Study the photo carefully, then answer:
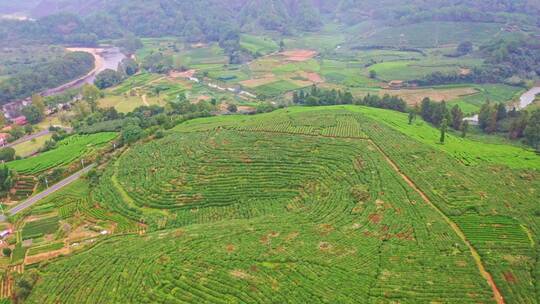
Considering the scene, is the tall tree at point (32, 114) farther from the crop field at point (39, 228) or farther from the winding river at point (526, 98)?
the winding river at point (526, 98)

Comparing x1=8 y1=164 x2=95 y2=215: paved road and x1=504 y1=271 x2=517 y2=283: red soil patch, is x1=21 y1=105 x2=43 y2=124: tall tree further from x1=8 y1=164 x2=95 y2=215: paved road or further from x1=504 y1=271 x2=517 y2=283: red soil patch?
x1=504 y1=271 x2=517 y2=283: red soil patch

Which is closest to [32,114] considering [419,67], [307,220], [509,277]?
[307,220]

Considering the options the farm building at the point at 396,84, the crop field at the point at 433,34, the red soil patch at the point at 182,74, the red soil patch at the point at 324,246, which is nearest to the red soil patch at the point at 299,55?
the crop field at the point at 433,34

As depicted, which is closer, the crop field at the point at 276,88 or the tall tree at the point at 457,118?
the tall tree at the point at 457,118

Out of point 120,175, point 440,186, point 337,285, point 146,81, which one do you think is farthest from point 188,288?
point 146,81

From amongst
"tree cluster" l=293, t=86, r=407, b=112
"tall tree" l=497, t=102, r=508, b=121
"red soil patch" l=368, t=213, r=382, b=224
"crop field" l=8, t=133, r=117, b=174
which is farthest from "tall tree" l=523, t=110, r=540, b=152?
"crop field" l=8, t=133, r=117, b=174

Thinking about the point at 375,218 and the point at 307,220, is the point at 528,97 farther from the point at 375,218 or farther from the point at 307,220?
the point at 307,220
